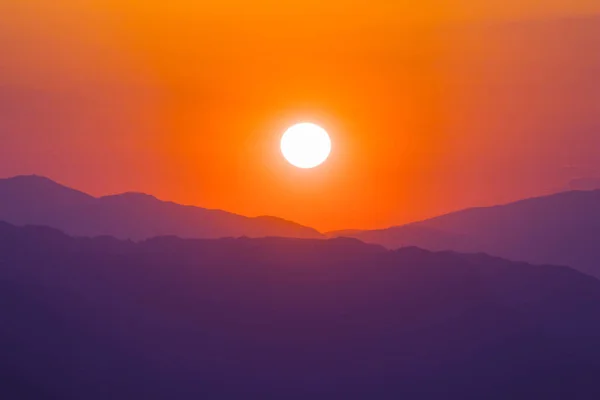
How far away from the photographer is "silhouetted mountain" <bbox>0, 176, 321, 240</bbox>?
14988cm

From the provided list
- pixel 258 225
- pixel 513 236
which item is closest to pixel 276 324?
pixel 258 225

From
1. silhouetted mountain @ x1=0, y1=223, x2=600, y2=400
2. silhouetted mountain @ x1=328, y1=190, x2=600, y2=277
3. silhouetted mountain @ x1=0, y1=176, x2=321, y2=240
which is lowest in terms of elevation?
silhouetted mountain @ x1=0, y1=223, x2=600, y2=400

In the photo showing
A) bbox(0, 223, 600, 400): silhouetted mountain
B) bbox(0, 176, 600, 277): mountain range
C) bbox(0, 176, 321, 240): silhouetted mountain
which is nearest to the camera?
bbox(0, 223, 600, 400): silhouetted mountain

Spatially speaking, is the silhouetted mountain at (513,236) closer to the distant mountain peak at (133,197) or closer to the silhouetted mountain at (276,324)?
the distant mountain peak at (133,197)

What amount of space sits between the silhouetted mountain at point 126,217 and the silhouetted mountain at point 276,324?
121ft

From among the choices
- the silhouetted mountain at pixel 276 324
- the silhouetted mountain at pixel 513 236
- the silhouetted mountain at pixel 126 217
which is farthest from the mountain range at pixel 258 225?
the silhouetted mountain at pixel 276 324

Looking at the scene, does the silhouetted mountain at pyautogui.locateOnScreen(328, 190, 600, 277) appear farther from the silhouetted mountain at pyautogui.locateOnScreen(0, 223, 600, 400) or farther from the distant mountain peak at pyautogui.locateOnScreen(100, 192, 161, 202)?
the silhouetted mountain at pyautogui.locateOnScreen(0, 223, 600, 400)

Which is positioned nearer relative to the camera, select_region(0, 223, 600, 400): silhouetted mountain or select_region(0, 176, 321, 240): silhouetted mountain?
select_region(0, 223, 600, 400): silhouetted mountain

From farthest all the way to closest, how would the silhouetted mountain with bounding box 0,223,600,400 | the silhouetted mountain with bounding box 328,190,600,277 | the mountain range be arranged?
the silhouetted mountain with bounding box 328,190,600,277
the mountain range
the silhouetted mountain with bounding box 0,223,600,400

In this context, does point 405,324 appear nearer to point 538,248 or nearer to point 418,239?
point 418,239

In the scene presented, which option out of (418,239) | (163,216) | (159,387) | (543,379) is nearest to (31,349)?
(159,387)

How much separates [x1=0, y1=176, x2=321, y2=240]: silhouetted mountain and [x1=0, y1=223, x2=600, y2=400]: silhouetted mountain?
121ft

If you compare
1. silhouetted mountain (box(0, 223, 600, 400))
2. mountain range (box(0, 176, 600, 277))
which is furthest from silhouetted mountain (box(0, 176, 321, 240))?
silhouetted mountain (box(0, 223, 600, 400))

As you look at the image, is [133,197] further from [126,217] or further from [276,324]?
[276,324]
